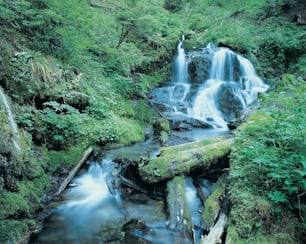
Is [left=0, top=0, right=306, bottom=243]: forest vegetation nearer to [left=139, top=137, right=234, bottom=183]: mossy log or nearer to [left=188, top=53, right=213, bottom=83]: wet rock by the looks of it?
[left=139, top=137, right=234, bottom=183]: mossy log

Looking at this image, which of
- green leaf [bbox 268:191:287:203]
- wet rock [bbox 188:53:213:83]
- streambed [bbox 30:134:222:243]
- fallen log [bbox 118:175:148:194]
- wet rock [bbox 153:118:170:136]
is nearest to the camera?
green leaf [bbox 268:191:287:203]

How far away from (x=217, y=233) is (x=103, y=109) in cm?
504

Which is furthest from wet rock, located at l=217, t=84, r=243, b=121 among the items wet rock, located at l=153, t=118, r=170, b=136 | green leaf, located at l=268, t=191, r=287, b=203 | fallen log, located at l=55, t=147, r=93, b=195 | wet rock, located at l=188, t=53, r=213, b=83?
green leaf, located at l=268, t=191, r=287, b=203

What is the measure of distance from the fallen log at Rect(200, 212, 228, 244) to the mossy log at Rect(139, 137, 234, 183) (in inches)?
53.6

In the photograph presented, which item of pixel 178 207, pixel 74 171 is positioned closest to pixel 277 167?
pixel 178 207

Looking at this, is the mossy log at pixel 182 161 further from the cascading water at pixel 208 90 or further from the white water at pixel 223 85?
the white water at pixel 223 85

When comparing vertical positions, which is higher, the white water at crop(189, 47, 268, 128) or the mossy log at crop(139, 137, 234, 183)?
the white water at crop(189, 47, 268, 128)

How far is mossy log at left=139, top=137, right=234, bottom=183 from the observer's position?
4.43 metres

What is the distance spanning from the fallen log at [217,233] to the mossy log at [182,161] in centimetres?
136

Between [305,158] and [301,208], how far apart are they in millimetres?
576

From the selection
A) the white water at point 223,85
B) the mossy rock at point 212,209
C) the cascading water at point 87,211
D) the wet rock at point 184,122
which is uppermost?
the white water at point 223,85

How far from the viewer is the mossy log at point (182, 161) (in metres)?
4.43

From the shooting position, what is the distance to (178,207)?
3949mm

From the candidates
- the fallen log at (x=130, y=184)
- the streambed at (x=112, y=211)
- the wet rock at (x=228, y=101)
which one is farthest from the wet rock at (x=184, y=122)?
the fallen log at (x=130, y=184)
